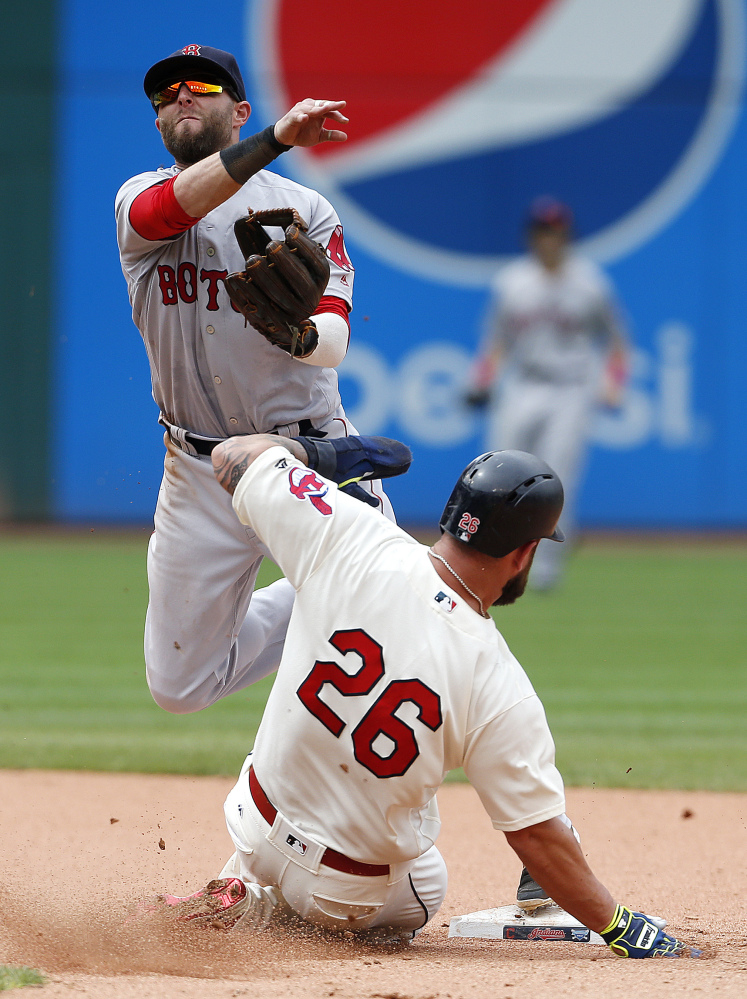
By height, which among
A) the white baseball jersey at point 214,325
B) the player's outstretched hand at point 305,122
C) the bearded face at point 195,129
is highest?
the bearded face at point 195,129

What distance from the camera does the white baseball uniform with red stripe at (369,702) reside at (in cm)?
263

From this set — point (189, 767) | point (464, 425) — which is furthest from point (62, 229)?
point (189, 767)

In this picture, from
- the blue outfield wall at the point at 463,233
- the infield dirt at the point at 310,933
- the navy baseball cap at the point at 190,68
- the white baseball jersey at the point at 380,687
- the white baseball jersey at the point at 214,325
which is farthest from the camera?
the blue outfield wall at the point at 463,233

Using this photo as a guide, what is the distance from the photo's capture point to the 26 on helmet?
268cm

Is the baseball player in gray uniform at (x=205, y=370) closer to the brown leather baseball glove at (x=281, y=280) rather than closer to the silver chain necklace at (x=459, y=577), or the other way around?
the brown leather baseball glove at (x=281, y=280)

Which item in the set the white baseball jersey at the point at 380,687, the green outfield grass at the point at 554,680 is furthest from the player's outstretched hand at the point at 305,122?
the green outfield grass at the point at 554,680

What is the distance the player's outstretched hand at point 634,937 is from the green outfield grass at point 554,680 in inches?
83.0

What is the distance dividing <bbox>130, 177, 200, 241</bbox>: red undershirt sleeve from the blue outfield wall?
10061 mm

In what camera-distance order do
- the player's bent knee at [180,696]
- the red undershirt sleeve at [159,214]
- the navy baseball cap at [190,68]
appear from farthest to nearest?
the player's bent knee at [180,696], the navy baseball cap at [190,68], the red undershirt sleeve at [159,214]

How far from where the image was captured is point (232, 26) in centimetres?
1367

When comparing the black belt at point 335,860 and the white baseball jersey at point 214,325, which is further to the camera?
the white baseball jersey at point 214,325

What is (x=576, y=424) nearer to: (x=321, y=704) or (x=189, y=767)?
(x=189, y=767)

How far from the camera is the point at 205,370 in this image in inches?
144

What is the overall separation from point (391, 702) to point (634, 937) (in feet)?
2.56
